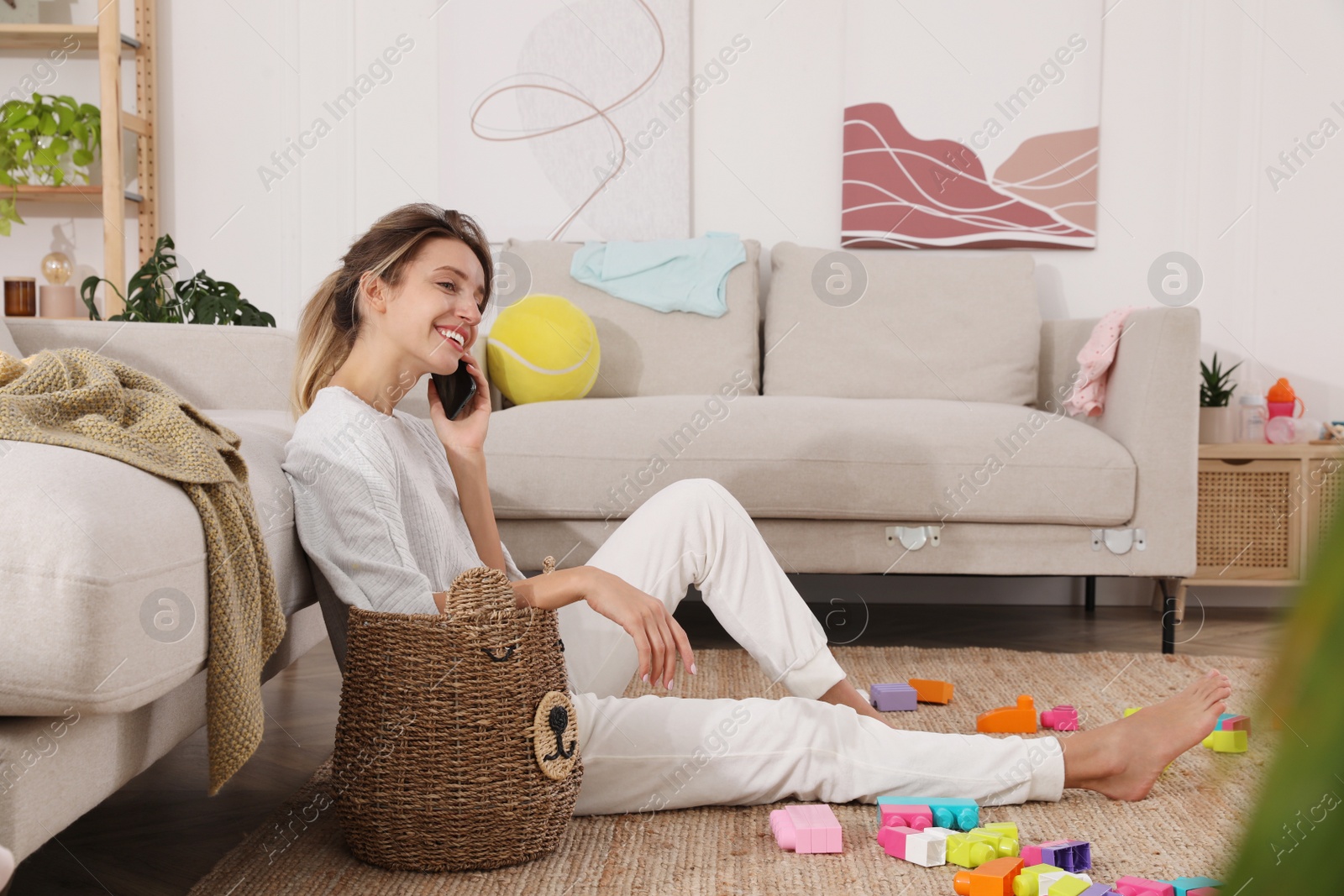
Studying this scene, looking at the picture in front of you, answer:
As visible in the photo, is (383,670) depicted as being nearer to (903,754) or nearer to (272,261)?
(903,754)

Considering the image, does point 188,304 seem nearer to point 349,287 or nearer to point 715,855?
point 349,287

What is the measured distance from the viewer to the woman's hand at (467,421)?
156cm

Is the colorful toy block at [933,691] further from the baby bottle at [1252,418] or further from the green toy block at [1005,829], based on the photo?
the baby bottle at [1252,418]

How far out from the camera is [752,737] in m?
1.29

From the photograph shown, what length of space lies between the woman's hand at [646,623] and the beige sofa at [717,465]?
369 millimetres

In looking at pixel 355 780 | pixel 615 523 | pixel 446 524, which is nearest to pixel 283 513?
pixel 446 524

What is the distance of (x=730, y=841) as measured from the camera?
1255 mm

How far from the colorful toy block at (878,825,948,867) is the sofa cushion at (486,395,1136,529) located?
40.5 inches

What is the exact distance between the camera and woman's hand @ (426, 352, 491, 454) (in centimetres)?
156

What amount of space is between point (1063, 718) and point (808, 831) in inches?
26.1

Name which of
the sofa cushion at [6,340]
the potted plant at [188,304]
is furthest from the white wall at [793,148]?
the sofa cushion at [6,340]


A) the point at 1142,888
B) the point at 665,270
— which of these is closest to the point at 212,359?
the point at 665,270

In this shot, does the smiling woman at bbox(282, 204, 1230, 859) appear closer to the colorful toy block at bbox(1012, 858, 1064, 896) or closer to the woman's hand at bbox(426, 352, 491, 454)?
the woman's hand at bbox(426, 352, 491, 454)

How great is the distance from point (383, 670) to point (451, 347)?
0.49m
